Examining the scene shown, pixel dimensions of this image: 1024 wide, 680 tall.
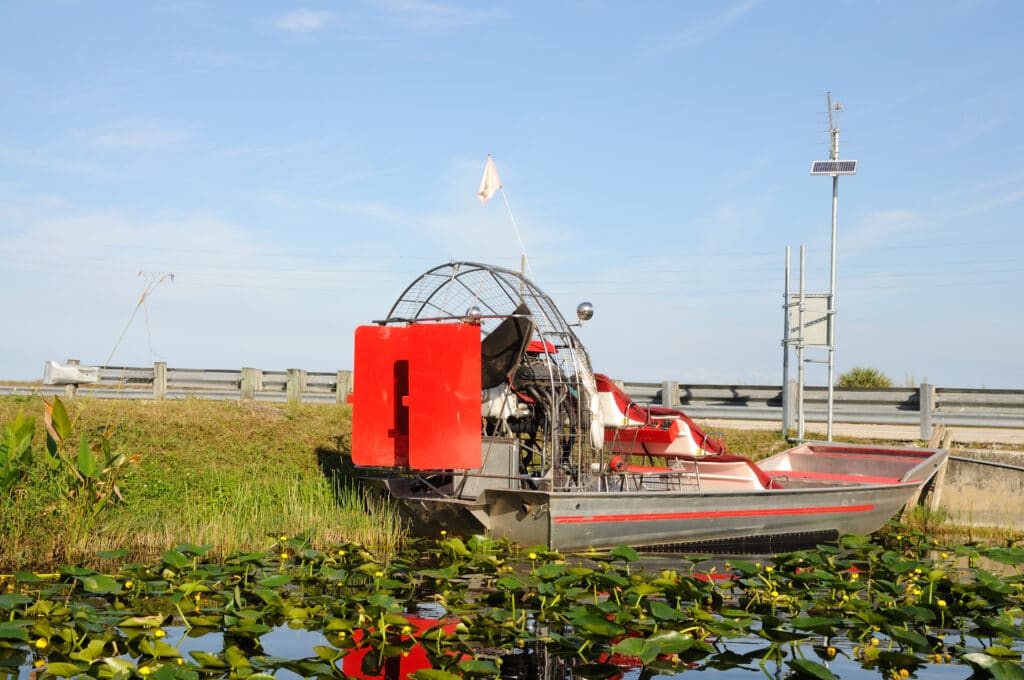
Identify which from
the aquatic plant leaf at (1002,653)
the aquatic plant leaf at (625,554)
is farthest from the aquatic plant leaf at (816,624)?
the aquatic plant leaf at (625,554)

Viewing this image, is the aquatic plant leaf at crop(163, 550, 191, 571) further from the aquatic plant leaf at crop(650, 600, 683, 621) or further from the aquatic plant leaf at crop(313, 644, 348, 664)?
the aquatic plant leaf at crop(650, 600, 683, 621)

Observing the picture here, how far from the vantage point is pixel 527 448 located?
11.2 meters

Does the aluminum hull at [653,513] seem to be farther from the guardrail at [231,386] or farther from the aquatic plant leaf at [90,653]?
the guardrail at [231,386]

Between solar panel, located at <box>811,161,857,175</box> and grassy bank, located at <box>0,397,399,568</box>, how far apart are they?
30.9 feet

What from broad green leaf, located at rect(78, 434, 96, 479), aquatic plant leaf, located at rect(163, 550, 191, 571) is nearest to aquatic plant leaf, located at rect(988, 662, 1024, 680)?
aquatic plant leaf, located at rect(163, 550, 191, 571)

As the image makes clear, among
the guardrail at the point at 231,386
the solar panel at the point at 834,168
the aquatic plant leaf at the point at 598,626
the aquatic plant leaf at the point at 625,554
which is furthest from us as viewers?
the guardrail at the point at 231,386

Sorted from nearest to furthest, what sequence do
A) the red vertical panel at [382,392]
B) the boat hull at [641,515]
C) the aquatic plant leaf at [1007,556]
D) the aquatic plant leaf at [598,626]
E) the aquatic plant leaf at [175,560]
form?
the aquatic plant leaf at [598,626]
the aquatic plant leaf at [175,560]
the aquatic plant leaf at [1007,556]
the boat hull at [641,515]
the red vertical panel at [382,392]

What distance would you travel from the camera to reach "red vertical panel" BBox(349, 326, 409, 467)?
1121cm

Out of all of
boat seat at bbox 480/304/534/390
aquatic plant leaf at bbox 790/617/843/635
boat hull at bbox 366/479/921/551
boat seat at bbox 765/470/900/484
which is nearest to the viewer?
aquatic plant leaf at bbox 790/617/843/635

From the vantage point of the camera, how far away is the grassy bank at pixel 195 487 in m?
10.2

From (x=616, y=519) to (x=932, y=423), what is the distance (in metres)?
9.53

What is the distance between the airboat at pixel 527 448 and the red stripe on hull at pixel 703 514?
0.05 feet

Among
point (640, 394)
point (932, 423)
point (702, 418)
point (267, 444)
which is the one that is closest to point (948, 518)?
point (932, 423)

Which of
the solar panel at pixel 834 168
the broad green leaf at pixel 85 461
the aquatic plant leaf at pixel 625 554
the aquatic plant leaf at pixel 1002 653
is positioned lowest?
the aquatic plant leaf at pixel 1002 653
